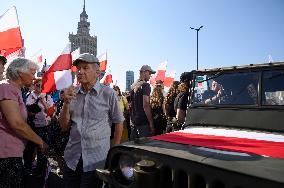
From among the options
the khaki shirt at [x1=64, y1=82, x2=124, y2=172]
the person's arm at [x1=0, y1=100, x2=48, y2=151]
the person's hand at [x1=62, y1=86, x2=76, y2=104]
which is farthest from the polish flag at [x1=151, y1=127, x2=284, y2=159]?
the person's arm at [x1=0, y1=100, x2=48, y2=151]

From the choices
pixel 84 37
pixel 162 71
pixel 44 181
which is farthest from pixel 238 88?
pixel 84 37

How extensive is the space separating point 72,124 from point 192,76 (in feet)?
5.39

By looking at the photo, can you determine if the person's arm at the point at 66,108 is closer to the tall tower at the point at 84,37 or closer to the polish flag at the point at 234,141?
the polish flag at the point at 234,141

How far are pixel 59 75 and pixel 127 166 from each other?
2.96 meters

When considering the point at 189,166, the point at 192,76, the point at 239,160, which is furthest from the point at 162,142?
the point at 192,76

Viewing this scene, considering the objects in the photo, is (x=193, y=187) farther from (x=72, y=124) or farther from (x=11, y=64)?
(x=11, y=64)

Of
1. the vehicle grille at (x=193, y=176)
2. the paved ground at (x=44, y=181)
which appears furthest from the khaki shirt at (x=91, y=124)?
the paved ground at (x=44, y=181)

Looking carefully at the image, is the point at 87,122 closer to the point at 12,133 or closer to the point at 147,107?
the point at 12,133

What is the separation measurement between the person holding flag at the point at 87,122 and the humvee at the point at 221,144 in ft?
A: 1.49

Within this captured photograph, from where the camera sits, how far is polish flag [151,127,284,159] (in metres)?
2.44

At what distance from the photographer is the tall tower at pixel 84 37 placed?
465ft

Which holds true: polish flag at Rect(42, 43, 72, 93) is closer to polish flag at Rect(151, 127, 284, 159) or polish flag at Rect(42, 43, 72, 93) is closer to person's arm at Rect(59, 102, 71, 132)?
person's arm at Rect(59, 102, 71, 132)

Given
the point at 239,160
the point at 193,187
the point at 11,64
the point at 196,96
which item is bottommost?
the point at 193,187

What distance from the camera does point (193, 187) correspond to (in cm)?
219
